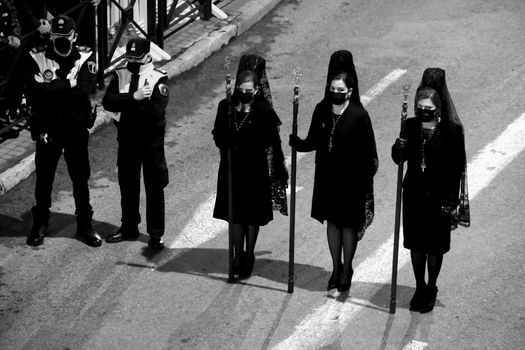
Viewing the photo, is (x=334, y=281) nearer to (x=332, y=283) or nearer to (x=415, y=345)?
(x=332, y=283)

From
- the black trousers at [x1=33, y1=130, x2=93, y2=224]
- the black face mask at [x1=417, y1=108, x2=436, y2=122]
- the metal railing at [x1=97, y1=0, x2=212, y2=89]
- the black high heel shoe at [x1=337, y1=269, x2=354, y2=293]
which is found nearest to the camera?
the black face mask at [x1=417, y1=108, x2=436, y2=122]

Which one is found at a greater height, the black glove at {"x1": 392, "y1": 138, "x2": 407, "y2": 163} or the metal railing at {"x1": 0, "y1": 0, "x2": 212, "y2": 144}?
the black glove at {"x1": 392, "y1": 138, "x2": 407, "y2": 163}

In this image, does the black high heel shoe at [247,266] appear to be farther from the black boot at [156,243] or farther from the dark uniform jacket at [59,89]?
the dark uniform jacket at [59,89]

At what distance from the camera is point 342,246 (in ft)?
39.7

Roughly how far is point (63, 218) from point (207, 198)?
144cm

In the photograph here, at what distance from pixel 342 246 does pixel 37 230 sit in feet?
9.40

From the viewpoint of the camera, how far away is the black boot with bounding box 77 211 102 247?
42.1ft

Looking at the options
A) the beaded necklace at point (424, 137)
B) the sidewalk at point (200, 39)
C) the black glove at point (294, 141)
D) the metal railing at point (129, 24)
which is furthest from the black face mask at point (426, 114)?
the metal railing at point (129, 24)

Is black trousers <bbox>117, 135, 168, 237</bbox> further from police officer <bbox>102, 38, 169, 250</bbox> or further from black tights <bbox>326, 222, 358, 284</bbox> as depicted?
black tights <bbox>326, 222, 358, 284</bbox>

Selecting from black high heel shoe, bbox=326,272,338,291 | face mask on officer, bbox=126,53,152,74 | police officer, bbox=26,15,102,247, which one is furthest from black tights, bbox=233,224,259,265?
face mask on officer, bbox=126,53,152,74

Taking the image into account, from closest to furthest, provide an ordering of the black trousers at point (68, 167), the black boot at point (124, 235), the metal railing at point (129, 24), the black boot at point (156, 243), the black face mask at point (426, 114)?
1. the black face mask at point (426, 114)
2. the black trousers at point (68, 167)
3. the black boot at point (156, 243)
4. the black boot at point (124, 235)
5. the metal railing at point (129, 24)

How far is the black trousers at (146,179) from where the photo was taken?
1250 cm

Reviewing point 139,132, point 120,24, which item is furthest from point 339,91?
point 120,24

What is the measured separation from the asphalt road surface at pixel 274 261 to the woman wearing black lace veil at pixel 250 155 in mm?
589
